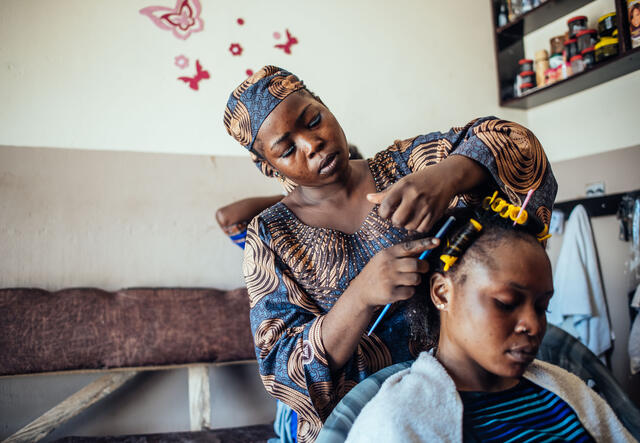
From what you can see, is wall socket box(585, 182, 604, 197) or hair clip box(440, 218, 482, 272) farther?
wall socket box(585, 182, 604, 197)

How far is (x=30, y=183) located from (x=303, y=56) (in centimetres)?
152

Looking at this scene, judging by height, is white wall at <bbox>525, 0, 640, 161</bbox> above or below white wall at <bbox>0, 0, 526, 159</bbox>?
below

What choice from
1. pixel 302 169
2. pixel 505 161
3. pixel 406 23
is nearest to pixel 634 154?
pixel 406 23

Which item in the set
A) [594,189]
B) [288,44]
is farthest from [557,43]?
[288,44]

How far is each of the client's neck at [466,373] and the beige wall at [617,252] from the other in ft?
6.22

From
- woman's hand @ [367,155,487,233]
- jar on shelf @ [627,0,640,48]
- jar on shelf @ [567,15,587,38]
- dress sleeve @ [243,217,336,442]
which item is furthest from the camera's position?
jar on shelf @ [567,15,587,38]

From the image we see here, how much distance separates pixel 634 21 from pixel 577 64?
35 cm

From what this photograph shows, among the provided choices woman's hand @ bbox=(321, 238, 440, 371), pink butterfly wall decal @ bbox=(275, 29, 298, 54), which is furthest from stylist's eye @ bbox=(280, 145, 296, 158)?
pink butterfly wall decal @ bbox=(275, 29, 298, 54)

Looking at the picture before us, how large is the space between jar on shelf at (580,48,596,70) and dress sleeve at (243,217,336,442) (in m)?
2.23

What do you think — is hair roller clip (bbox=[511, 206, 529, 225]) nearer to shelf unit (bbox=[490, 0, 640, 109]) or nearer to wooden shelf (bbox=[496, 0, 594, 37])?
shelf unit (bbox=[490, 0, 640, 109])

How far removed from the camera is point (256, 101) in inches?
43.8

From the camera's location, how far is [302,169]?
1052 millimetres

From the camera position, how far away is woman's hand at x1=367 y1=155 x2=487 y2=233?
781 millimetres

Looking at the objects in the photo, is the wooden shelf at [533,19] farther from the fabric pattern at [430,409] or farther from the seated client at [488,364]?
the fabric pattern at [430,409]
